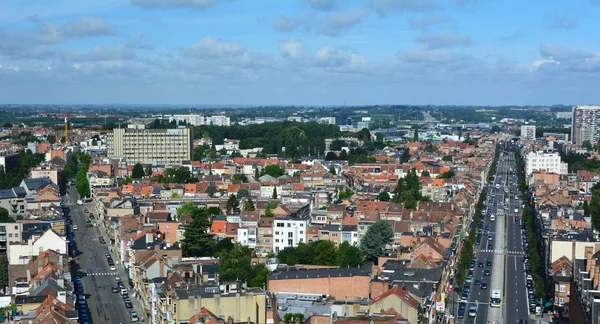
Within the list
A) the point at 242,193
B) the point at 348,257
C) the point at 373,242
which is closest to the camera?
the point at 348,257

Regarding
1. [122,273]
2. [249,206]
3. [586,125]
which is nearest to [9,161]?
[249,206]

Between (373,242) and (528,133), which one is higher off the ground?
(528,133)

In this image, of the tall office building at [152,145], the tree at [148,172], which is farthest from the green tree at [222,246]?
the tall office building at [152,145]

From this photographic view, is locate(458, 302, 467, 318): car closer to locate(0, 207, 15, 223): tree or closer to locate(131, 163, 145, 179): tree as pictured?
locate(0, 207, 15, 223): tree

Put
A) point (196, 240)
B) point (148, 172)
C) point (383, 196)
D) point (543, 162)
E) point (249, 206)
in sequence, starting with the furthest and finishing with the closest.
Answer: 1. point (543, 162)
2. point (148, 172)
3. point (383, 196)
4. point (249, 206)
5. point (196, 240)

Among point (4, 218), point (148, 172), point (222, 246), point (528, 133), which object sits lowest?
point (222, 246)

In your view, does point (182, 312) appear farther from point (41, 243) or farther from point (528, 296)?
point (528, 296)

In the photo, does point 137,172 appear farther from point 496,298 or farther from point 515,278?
point 496,298
